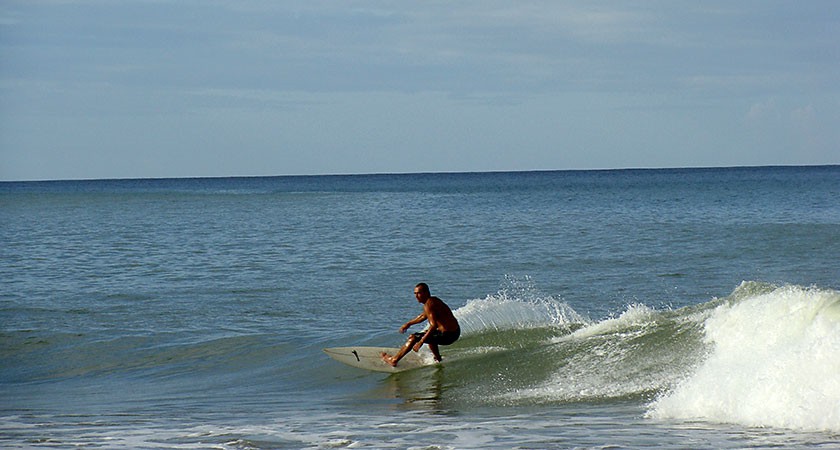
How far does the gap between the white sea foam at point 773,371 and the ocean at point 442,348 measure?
3 centimetres

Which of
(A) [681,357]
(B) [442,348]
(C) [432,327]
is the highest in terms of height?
(C) [432,327]

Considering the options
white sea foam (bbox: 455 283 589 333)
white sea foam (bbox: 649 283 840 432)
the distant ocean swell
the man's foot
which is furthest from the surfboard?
white sea foam (bbox: 649 283 840 432)

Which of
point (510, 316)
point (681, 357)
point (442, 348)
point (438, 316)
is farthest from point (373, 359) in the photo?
point (681, 357)

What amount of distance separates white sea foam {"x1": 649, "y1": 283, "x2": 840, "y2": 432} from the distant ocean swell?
0.5 inches

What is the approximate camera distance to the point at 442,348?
1590cm

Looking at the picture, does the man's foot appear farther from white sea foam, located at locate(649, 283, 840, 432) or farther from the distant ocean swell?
white sea foam, located at locate(649, 283, 840, 432)

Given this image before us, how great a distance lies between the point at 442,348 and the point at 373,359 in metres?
1.52

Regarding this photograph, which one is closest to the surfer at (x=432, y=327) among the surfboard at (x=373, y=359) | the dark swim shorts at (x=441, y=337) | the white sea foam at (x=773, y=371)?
the dark swim shorts at (x=441, y=337)

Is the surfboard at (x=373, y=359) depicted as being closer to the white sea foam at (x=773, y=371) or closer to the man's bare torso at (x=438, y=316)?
the man's bare torso at (x=438, y=316)

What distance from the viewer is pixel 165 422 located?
1116cm

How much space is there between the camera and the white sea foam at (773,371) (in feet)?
31.4

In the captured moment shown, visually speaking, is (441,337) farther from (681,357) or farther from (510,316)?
(681,357)

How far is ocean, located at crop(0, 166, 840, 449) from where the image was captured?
9.98 meters

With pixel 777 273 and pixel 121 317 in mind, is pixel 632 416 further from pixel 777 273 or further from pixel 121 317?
pixel 777 273
